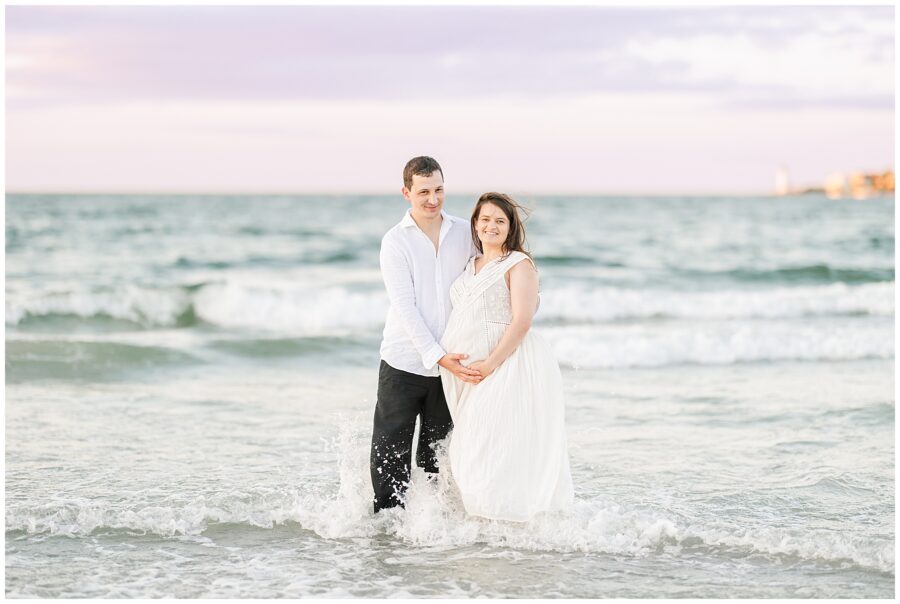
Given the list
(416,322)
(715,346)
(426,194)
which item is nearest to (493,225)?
(426,194)

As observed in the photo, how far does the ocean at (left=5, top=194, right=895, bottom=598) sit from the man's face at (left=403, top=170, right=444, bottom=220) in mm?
1490

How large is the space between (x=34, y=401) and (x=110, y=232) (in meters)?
20.9

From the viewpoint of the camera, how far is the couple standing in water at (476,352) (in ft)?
15.3

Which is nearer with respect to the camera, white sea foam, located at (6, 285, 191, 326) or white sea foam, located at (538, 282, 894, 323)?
white sea foam, located at (6, 285, 191, 326)

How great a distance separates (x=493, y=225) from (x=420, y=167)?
0.45 m

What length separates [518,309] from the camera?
4.65 meters

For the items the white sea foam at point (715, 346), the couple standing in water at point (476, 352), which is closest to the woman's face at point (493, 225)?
the couple standing in water at point (476, 352)

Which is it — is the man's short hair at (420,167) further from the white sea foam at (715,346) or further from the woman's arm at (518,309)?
the white sea foam at (715,346)

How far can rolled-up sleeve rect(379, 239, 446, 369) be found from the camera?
183 inches

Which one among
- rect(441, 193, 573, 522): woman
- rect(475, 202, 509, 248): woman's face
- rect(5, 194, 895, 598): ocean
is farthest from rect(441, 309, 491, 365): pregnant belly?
rect(5, 194, 895, 598): ocean

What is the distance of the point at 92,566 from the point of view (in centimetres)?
462

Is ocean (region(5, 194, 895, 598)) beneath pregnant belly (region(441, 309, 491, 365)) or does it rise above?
beneath

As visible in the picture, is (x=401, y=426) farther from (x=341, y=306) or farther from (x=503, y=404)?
(x=341, y=306)

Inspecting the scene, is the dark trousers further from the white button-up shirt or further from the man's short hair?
the man's short hair
